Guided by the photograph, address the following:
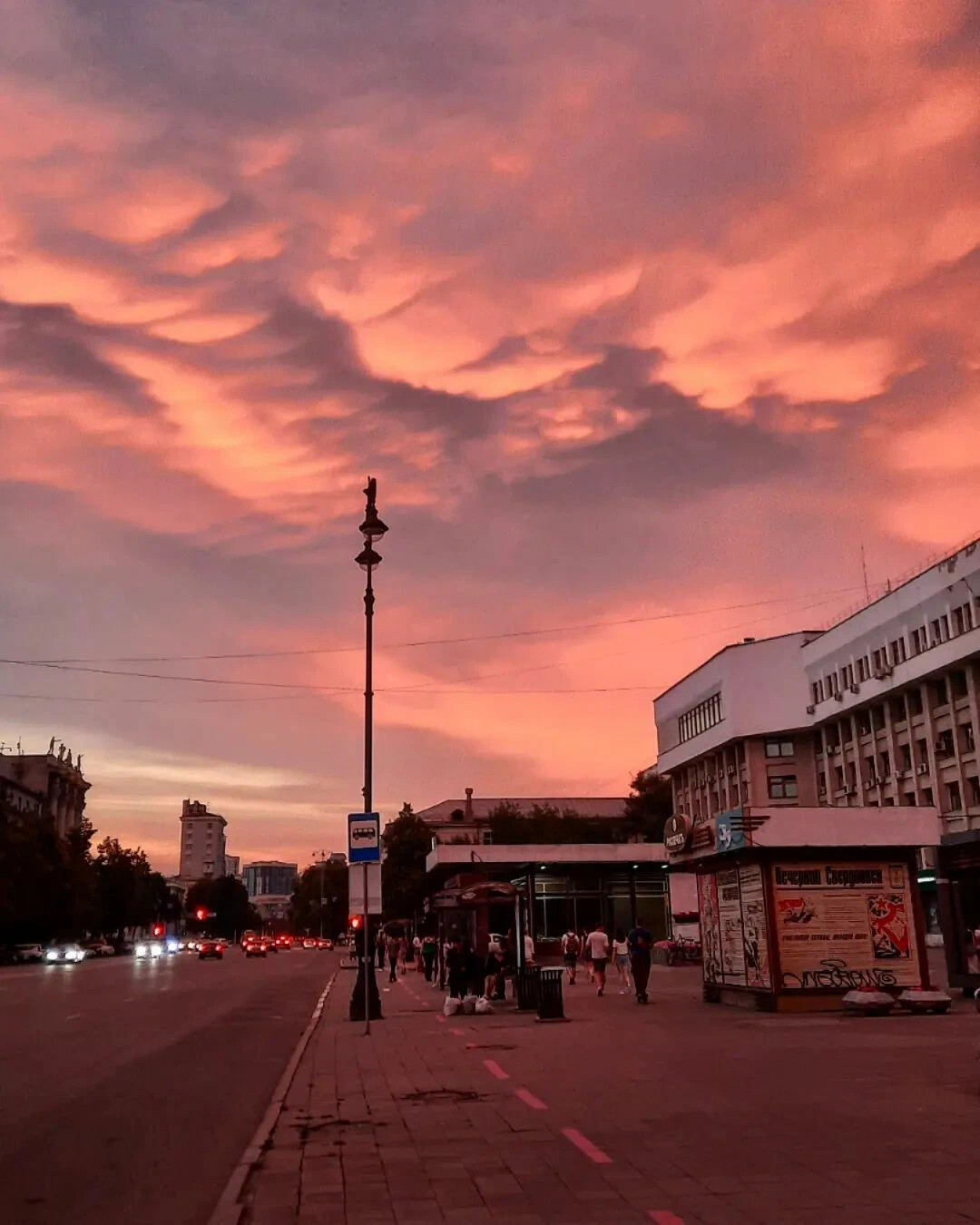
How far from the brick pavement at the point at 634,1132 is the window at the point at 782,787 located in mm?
70131

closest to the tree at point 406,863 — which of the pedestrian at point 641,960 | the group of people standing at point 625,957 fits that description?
the group of people standing at point 625,957

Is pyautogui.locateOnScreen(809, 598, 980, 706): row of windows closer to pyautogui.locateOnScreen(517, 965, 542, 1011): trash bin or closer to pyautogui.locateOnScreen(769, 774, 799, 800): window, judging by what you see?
pyautogui.locateOnScreen(769, 774, 799, 800): window

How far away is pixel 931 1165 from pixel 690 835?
2122cm

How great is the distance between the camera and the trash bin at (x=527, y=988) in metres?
25.6

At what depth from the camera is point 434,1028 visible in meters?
22.3

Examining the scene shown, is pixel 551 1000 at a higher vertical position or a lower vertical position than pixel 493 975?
lower

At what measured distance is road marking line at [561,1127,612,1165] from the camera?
8805 millimetres

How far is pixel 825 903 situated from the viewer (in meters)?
23.1

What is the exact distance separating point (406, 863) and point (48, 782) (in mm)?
49828

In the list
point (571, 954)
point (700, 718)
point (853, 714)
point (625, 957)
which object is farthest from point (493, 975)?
point (700, 718)

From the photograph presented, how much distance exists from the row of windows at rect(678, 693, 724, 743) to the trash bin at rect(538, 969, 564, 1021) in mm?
69682

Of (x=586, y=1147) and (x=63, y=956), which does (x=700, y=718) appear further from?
(x=586, y=1147)

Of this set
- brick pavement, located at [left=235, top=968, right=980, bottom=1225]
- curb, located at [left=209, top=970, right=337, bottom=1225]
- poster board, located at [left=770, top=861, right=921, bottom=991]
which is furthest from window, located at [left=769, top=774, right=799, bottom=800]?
curb, located at [left=209, top=970, right=337, bottom=1225]

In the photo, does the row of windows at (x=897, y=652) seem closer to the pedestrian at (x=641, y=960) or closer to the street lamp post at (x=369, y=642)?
the pedestrian at (x=641, y=960)
